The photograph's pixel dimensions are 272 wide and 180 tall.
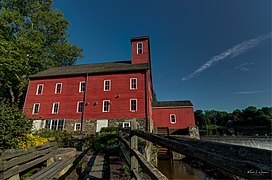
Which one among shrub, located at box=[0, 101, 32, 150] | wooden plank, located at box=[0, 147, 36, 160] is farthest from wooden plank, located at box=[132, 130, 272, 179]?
shrub, located at box=[0, 101, 32, 150]

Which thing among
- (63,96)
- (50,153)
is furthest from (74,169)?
(63,96)

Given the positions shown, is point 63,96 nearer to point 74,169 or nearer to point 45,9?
point 74,169

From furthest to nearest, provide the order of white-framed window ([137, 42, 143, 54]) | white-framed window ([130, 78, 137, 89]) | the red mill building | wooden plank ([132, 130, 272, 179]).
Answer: white-framed window ([137, 42, 143, 54])
white-framed window ([130, 78, 137, 89])
the red mill building
wooden plank ([132, 130, 272, 179])

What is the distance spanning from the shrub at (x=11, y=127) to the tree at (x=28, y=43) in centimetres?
1541

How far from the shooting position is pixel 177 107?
65.2ft

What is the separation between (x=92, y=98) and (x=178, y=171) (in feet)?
39.3

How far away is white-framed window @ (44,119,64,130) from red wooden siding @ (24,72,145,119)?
0.49 metres

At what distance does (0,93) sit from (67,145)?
20870 mm

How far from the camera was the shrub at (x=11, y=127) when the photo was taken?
3.44 meters

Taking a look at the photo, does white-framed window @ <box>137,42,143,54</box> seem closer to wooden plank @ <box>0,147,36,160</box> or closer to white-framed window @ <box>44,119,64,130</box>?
white-framed window @ <box>44,119,64,130</box>

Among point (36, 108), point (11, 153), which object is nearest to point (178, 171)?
point (11, 153)

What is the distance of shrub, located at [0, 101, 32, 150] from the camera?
3438mm

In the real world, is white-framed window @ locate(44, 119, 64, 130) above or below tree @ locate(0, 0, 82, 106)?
below

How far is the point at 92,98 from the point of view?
1544 cm
